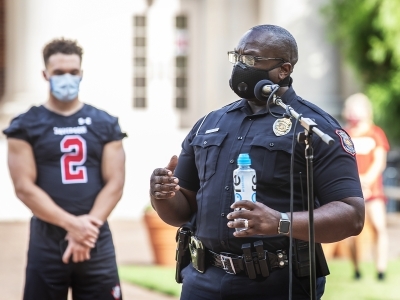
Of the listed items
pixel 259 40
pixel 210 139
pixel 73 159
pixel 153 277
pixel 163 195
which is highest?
pixel 259 40

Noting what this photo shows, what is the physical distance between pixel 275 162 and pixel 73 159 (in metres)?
2.00

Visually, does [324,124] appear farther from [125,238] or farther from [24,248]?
[125,238]

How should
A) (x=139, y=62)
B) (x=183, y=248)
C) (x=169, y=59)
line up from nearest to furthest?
(x=183, y=248)
(x=169, y=59)
(x=139, y=62)

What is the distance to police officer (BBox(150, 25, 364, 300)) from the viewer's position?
12.2 feet

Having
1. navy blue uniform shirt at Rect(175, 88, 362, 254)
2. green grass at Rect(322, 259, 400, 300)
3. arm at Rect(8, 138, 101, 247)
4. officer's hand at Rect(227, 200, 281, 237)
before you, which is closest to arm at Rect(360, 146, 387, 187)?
green grass at Rect(322, 259, 400, 300)

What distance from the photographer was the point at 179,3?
17.1 meters

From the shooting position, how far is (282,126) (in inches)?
153

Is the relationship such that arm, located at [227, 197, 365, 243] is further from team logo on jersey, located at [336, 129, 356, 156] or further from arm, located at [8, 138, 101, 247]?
arm, located at [8, 138, 101, 247]

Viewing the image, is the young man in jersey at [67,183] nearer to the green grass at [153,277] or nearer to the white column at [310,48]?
the green grass at [153,277]

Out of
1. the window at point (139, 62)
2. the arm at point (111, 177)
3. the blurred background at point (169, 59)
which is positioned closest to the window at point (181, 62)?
the blurred background at point (169, 59)

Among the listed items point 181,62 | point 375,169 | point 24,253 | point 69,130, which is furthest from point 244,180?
point 181,62

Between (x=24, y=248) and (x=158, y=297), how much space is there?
3.79m

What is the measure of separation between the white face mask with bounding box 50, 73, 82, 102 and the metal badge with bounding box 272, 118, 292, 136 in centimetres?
207

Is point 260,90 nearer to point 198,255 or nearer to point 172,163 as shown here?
point 172,163
